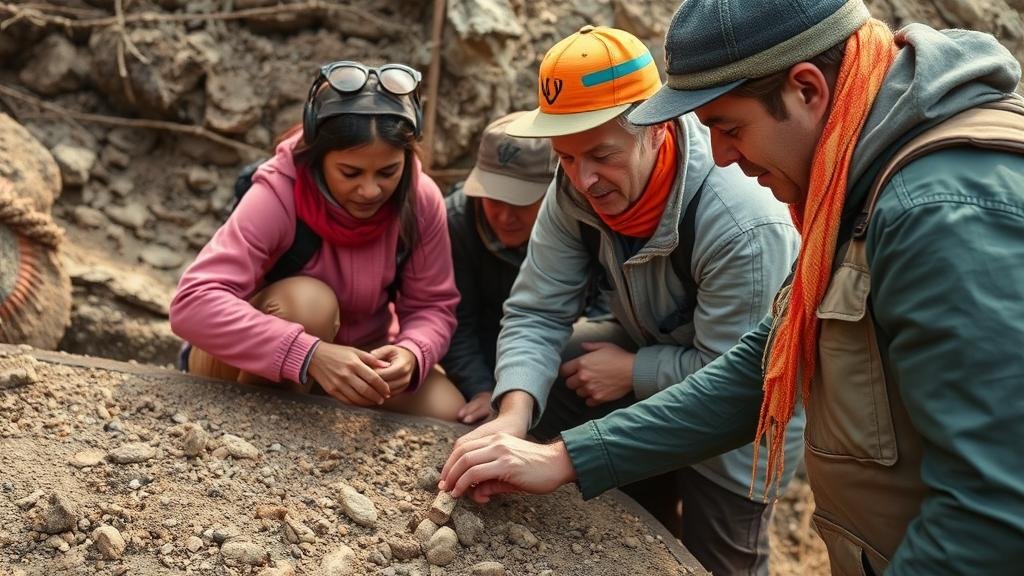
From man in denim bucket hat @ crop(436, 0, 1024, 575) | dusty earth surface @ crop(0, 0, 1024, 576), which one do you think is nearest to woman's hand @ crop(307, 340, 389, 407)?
man in denim bucket hat @ crop(436, 0, 1024, 575)

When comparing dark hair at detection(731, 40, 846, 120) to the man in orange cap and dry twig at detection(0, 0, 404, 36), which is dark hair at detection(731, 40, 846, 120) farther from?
dry twig at detection(0, 0, 404, 36)

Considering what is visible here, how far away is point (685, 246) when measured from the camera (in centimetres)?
265

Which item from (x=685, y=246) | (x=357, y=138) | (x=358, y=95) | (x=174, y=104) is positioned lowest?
(x=685, y=246)

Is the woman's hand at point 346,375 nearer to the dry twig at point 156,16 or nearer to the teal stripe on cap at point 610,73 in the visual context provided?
the teal stripe on cap at point 610,73

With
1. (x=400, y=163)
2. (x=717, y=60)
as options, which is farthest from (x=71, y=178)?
(x=717, y=60)

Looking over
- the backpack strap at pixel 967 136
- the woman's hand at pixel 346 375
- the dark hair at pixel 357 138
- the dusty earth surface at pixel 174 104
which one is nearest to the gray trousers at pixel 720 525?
the woman's hand at pixel 346 375

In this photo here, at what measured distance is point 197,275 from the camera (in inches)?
112

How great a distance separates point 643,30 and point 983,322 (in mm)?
3633

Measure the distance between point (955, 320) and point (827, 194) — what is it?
0.34 metres

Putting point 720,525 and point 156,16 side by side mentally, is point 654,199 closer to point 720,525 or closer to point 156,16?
point 720,525

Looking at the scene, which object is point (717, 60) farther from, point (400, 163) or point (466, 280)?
point (466, 280)

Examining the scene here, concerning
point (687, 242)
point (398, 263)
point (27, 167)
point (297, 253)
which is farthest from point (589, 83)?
point (27, 167)

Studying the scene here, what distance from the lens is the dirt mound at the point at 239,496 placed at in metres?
2.16

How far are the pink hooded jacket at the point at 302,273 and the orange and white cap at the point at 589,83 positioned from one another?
65 centimetres
